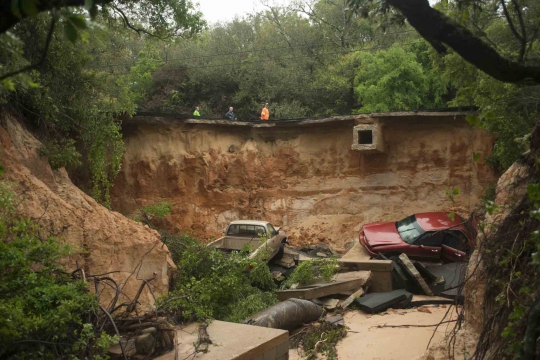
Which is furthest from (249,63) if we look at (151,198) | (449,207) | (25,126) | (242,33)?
(25,126)

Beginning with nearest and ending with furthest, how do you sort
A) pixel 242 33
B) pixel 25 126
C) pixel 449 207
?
1. pixel 25 126
2. pixel 449 207
3. pixel 242 33

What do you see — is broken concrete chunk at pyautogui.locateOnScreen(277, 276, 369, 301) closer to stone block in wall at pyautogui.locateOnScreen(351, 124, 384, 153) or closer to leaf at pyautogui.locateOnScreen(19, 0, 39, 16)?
stone block in wall at pyautogui.locateOnScreen(351, 124, 384, 153)

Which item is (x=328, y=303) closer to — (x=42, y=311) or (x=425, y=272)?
(x=425, y=272)

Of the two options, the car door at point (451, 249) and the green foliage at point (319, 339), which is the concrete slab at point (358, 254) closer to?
the car door at point (451, 249)

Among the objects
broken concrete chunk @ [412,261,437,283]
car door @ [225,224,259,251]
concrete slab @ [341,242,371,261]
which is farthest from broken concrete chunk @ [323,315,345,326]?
car door @ [225,224,259,251]

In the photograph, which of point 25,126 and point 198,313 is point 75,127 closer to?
point 25,126

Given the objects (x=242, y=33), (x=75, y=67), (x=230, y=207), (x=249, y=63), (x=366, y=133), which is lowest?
(x=230, y=207)

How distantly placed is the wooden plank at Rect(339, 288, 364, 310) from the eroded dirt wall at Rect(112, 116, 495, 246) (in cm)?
620

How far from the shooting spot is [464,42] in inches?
163

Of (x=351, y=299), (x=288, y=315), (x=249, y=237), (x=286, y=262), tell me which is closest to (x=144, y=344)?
(x=288, y=315)

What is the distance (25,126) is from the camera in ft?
38.7

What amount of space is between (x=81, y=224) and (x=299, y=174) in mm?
10890

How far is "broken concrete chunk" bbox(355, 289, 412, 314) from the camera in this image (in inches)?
424

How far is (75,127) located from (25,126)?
6.25ft
